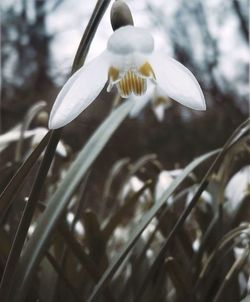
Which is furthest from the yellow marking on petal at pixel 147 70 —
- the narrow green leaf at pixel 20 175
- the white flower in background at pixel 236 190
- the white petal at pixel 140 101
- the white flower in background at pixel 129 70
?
the white flower in background at pixel 236 190

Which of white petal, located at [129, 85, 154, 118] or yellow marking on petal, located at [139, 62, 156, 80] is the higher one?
yellow marking on petal, located at [139, 62, 156, 80]

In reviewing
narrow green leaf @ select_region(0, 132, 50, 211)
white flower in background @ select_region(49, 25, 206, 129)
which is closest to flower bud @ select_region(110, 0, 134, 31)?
white flower in background @ select_region(49, 25, 206, 129)

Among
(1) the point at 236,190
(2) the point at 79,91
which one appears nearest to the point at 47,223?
(2) the point at 79,91

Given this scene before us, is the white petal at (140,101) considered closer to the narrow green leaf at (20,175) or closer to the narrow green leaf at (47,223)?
the narrow green leaf at (47,223)

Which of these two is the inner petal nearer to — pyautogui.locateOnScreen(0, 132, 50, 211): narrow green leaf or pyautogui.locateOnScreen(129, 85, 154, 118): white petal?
pyautogui.locateOnScreen(0, 132, 50, 211): narrow green leaf

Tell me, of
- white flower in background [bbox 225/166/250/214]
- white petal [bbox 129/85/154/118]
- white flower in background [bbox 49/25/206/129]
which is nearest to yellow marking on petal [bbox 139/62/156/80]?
white flower in background [bbox 49/25/206/129]

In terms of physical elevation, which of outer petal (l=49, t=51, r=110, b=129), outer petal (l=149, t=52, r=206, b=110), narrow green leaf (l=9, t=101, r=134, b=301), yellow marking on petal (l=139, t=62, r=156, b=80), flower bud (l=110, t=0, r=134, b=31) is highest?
flower bud (l=110, t=0, r=134, b=31)

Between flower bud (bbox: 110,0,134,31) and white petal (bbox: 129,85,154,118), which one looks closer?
flower bud (bbox: 110,0,134,31)

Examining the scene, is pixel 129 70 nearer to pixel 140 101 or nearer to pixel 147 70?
pixel 147 70
